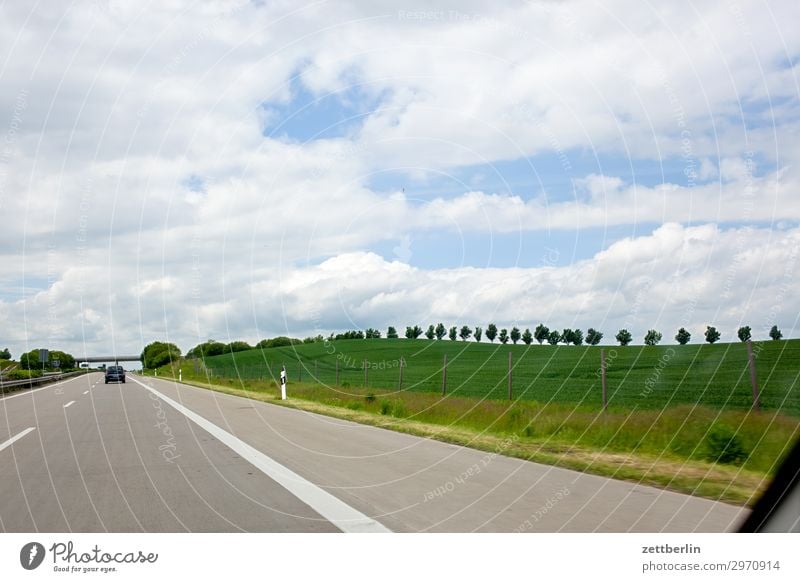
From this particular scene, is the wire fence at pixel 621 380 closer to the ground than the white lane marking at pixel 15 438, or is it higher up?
closer to the ground

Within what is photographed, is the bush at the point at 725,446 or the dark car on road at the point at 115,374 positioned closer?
the bush at the point at 725,446

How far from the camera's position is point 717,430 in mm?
9195

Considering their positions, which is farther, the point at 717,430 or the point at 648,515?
the point at 717,430

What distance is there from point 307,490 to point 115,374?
5162 cm

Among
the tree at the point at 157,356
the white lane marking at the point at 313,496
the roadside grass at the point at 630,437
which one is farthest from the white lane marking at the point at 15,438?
the tree at the point at 157,356

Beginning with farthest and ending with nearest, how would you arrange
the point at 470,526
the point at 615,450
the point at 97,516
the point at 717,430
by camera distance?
1. the point at 615,450
2. the point at 717,430
3. the point at 97,516
4. the point at 470,526

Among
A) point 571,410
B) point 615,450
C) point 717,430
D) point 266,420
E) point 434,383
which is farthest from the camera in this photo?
point 434,383

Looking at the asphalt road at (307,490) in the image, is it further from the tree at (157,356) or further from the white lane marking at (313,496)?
the tree at (157,356)

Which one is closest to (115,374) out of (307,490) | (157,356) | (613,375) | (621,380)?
(613,375)

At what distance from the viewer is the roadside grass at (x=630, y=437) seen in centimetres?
647

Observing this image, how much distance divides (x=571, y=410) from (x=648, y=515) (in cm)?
965

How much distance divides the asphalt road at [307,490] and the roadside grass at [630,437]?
501mm
